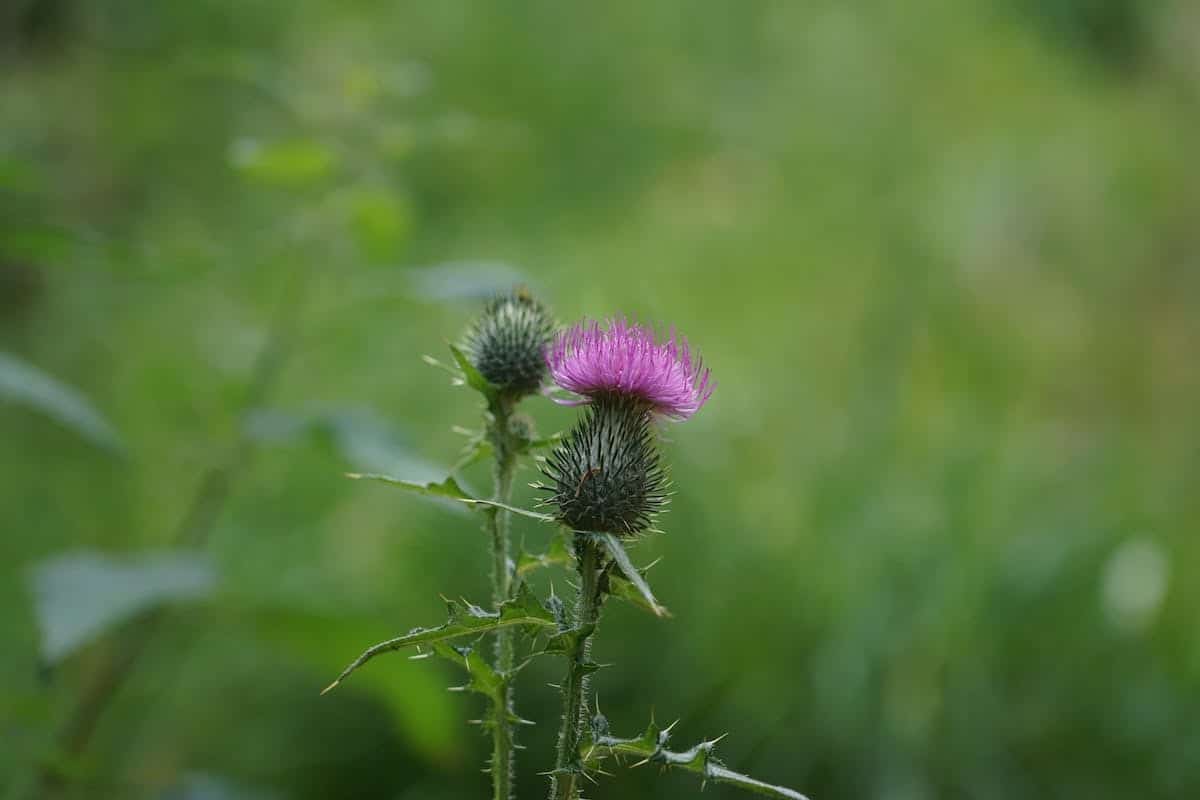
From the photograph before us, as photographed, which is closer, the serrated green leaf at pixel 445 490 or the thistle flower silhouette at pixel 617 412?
the serrated green leaf at pixel 445 490

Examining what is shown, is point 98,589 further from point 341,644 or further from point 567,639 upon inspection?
point 567,639

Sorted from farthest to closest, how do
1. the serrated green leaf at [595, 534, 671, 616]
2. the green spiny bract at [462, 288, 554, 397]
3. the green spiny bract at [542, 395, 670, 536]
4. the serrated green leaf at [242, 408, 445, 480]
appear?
1. the serrated green leaf at [242, 408, 445, 480]
2. the green spiny bract at [462, 288, 554, 397]
3. the green spiny bract at [542, 395, 670, 536]
4. the serrated green leaf at [595, 534, 671, 616]

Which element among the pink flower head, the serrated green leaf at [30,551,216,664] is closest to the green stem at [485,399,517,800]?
the pink flower head

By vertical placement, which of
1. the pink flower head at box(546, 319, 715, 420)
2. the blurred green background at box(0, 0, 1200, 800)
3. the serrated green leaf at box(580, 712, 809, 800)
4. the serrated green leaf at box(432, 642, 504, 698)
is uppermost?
the blurred green background at box(0, 0, 1200, 800)

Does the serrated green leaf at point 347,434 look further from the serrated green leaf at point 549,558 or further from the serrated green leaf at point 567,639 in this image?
the serrated green leaf at point 567,639

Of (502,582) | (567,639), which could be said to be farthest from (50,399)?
(567,639)

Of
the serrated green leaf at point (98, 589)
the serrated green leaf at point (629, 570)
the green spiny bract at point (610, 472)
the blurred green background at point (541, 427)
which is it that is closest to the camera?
the serrated green leaf at point (629, 570)

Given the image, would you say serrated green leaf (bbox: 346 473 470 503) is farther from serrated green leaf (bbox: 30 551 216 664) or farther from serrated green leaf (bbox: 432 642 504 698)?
serrated green leaf (bbox: 30 551 216 664)

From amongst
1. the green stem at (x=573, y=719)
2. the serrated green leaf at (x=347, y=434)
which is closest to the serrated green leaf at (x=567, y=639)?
the green stem at (x=573, y=719)

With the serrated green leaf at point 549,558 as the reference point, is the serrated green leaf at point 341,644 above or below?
above
